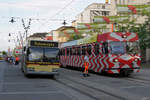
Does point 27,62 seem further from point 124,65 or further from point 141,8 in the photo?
point 141,8

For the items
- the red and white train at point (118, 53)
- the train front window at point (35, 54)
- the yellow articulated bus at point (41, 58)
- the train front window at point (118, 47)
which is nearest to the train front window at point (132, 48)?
the red and white train at point (118, 53)

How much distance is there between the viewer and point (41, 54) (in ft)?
57.5

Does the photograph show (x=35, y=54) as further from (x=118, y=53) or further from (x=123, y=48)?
(x=123, y=48)

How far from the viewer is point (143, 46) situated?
3444 centimetres

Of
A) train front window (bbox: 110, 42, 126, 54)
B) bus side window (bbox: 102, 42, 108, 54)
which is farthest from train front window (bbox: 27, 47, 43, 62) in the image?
train front window (bbox: 110, 42, 126, 54)

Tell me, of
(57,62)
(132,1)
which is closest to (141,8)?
(57,62)

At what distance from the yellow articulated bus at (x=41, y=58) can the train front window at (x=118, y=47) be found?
3698 millimetres

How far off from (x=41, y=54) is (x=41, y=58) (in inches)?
11.8

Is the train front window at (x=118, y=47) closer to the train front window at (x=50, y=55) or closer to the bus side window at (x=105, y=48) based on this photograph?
the bus side window at (x=105, y=48)

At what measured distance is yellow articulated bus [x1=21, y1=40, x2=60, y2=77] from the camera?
1708cm

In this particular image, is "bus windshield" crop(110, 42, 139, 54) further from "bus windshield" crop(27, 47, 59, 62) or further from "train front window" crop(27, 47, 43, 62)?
"train front window" crop(27, 47, 43, 62)

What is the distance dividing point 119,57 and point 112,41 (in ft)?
3.79

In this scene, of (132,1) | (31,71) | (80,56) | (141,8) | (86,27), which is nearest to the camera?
(31,71)

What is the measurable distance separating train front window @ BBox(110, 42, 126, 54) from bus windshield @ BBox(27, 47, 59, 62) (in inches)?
149
